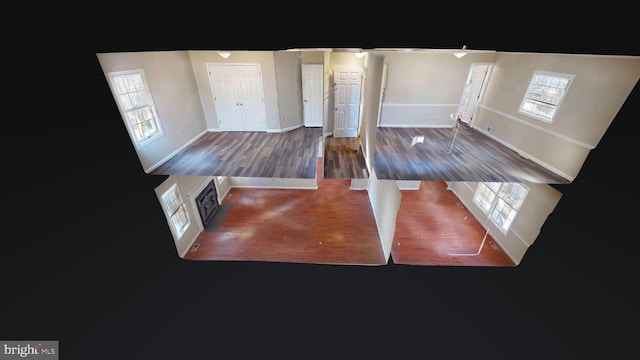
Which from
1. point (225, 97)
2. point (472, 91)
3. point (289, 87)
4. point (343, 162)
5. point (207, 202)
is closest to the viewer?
point (207, 202)

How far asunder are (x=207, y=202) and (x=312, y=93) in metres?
4.22

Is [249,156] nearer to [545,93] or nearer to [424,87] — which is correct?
[424,87]

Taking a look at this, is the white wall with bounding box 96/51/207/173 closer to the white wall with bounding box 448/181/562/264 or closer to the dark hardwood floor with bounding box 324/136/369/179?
the dark hardwood floor with bounding box 324/136/369/179

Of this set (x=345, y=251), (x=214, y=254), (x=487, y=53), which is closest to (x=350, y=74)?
(x=487, y=53)

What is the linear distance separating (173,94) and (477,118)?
8042 millimetres

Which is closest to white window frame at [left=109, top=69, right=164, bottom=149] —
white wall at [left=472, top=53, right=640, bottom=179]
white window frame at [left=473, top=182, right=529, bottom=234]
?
white window frame at [left=473, top=182, right=529, bottom=234]

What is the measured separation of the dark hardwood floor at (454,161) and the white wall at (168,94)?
176 inches

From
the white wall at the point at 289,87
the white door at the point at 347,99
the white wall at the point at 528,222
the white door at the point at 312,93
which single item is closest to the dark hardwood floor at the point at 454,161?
the white wall at the point at 528,222

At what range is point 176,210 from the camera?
4926 mm

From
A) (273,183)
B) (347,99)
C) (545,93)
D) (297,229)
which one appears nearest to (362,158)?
(347,99)

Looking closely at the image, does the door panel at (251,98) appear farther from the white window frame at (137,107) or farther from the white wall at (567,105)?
the white wall at (567,105)

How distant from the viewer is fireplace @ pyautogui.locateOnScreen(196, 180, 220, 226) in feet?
18.6

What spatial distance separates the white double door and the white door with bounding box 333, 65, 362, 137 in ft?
7.11

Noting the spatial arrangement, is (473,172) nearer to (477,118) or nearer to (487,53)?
(477,118)
